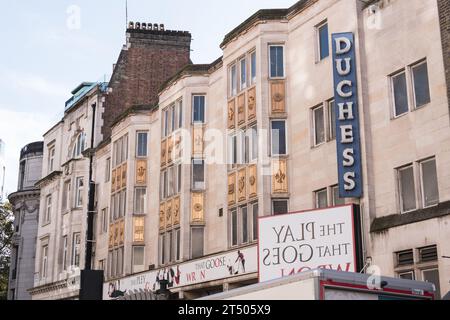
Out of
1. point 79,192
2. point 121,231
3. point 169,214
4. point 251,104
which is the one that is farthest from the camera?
Answer: point 79,192

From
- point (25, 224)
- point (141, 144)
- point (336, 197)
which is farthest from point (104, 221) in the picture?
point (336, 197)

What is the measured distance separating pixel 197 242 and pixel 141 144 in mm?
8869

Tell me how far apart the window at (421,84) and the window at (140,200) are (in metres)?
18.9

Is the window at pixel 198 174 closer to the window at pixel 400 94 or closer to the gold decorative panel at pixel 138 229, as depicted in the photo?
the gold decorative panel at pixel 138 229

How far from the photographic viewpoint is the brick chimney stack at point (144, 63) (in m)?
44.8

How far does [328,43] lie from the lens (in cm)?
2502

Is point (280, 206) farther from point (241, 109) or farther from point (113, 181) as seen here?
point (113, 181)

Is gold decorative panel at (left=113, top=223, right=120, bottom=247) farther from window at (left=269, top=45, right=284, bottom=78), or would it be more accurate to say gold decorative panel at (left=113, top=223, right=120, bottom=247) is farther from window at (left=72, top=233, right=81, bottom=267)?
window at (left=269, top=45, right=284, bottom=78)

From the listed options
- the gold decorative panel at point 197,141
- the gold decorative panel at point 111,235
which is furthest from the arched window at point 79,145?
the gold decorative panel at point 197,141

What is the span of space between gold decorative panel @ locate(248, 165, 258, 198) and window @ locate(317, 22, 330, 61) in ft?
17.0

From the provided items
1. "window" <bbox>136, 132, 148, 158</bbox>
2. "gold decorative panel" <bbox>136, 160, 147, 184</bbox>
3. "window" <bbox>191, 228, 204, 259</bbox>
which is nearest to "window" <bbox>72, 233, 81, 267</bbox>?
"gold decorative panel" <bbox>136, 160, 147, 184</bbox>

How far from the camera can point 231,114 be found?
28875 mm

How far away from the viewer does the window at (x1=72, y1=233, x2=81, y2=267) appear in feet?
143
